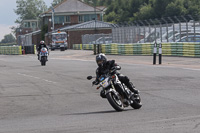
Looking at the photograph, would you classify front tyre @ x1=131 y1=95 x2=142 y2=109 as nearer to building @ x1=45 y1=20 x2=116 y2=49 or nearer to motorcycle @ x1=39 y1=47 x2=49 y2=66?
motorcycle @ x1=39 y1=47 x2=49 y2=66

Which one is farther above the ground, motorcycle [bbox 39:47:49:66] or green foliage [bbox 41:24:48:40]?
green foliage [bbox 41:24:48:40]

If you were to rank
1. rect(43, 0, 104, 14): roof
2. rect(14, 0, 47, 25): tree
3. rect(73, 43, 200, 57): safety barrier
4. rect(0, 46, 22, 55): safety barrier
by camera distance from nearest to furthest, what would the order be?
rect(73, 43, 200, 57): safety barrier, rect(0, 46, 22, 55): safety barrier, rect(43, 0, 104, 14): roof, rect(14, 0, 47, 25): tree

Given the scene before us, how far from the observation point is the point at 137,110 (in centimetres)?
1013

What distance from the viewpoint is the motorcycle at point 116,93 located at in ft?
32.5

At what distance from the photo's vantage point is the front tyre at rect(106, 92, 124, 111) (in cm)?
986

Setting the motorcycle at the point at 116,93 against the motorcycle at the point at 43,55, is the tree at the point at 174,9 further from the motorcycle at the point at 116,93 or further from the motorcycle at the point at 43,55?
the motorcycle at the point at 116,93

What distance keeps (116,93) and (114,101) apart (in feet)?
0.59

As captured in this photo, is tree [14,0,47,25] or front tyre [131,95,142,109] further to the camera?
tree [14,0,47,25]

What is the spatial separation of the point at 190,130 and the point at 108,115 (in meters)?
2.60

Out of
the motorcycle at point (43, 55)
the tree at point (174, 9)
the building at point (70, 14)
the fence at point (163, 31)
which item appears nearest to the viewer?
the motorcycle at point (43, 55)

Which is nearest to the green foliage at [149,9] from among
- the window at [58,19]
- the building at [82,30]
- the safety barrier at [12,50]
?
the window at [58,19]

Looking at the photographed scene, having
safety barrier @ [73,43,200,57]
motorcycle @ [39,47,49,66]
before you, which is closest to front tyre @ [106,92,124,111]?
motorcycle @ [39,47,49,66]

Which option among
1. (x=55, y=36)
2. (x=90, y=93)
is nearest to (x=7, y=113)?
(x=90, y=93)

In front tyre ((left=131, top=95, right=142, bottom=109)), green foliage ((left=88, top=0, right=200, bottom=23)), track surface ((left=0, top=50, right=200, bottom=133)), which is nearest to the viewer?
track surface ((left=0, top=50, right=200, bottom=133))
